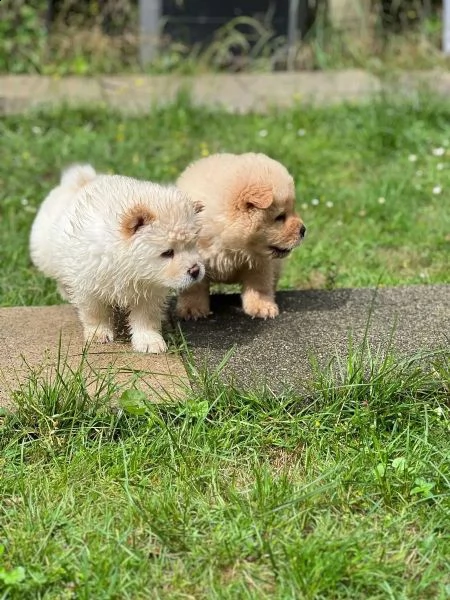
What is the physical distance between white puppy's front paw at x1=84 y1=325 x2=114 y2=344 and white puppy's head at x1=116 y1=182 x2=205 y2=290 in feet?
1.27

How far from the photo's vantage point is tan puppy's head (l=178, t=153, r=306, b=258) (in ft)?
12.9

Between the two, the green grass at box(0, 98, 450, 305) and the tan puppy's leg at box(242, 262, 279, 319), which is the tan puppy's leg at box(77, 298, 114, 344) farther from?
the green grass at box(0, 98, 450, 305)

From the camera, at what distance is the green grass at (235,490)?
254 centimetres

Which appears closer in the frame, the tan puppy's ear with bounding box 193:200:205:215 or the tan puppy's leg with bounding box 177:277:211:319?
the tan puppy's ear with bounding box 193:200:205:215

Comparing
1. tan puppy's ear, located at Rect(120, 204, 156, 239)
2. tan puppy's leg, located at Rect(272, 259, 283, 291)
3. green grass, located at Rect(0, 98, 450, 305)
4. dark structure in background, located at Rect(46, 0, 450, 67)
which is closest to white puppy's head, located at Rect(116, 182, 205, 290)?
tan puppy's ear, located at Rect(120, 204, 156, 239)

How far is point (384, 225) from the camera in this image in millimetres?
5879

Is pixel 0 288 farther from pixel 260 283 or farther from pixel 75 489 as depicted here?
pixel 75 489

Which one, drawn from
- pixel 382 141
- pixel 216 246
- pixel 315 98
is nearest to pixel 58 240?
pixel 216 246

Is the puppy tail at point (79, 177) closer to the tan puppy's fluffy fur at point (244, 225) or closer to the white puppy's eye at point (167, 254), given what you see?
the tan puppy's fluffy fur at point (244, 225)

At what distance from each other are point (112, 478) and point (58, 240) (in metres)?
1.27

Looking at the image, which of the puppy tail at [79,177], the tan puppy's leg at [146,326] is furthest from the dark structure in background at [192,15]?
the tan puppy's leg at [146,326]

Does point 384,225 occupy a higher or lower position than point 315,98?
lower

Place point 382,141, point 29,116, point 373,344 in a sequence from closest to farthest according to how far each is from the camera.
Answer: point 373,344
point 382,141
point 29,116

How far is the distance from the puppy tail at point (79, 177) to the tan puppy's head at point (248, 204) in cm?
43
